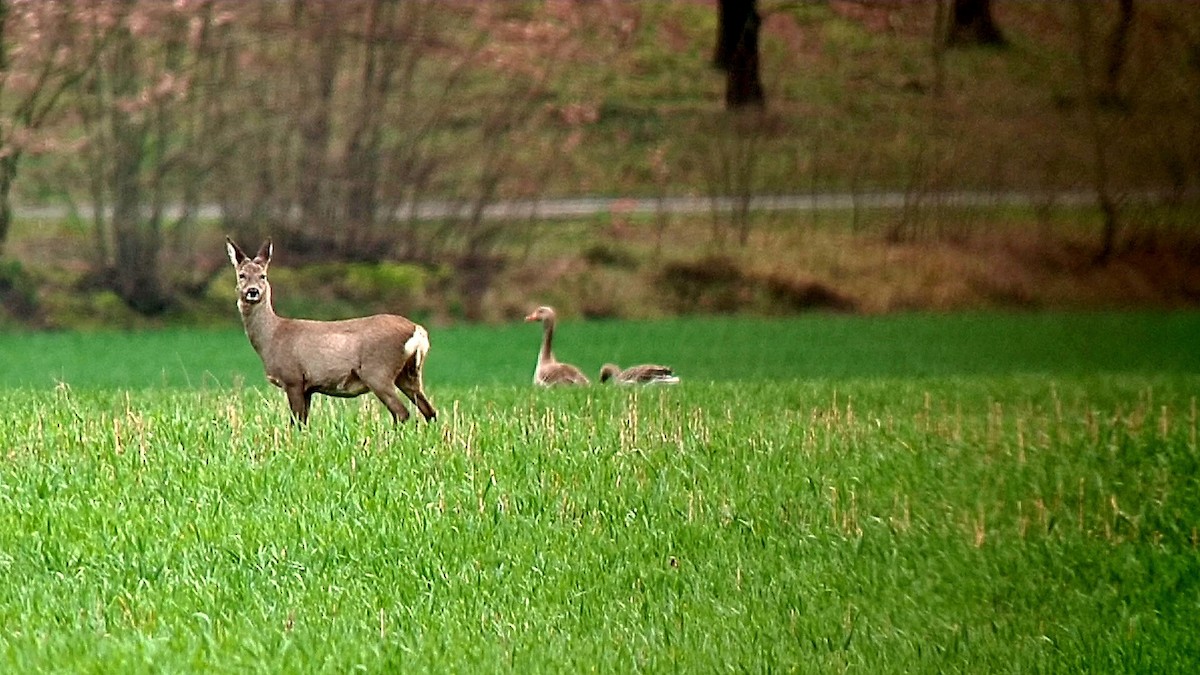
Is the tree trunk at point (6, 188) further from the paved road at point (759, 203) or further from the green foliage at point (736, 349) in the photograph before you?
the paved road at point (759, 203)

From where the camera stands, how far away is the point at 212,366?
2127 cm

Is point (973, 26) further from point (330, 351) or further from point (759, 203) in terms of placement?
point (330, 351)

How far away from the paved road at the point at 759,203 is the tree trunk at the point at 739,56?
2.11 m

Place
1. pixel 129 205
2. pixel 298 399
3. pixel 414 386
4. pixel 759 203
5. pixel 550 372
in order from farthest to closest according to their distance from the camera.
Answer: pixel 759 203 → pixel 129 205 → pixel 550 372 → pixel 414 386 → pixel 298 399

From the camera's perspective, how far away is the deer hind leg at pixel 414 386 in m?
12.2

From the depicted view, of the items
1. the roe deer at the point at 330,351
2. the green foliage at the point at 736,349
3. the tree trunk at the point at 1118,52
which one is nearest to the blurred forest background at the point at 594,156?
the tree trunk at the point at 1118,52

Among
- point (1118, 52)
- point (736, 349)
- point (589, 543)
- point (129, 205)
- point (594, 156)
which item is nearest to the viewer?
point (589, 543)

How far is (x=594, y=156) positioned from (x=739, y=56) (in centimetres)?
304

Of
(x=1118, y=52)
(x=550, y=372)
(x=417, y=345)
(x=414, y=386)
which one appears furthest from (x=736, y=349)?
(x=1118, y=52)

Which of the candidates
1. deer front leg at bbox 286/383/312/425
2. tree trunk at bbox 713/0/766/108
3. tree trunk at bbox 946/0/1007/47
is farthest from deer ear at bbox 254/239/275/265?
tree trunk at bbox 946/0/1007/47

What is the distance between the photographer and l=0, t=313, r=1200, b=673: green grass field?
7539mm

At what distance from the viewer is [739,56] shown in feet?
101

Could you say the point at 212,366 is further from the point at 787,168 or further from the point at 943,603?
the point at 943,603

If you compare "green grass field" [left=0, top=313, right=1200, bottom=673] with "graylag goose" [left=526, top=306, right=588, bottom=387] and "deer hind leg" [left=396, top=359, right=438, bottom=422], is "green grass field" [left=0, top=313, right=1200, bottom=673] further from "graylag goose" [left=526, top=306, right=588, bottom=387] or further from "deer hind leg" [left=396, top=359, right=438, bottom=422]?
"graylag goose" [left=526, top=306, right=588, bottom=387]
